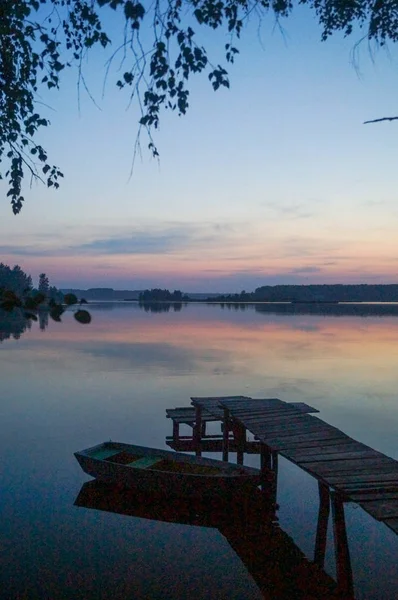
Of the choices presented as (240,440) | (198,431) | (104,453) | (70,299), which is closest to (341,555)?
(240,440)

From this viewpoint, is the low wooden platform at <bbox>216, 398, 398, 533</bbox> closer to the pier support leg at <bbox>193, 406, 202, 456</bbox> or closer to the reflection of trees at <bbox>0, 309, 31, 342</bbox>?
the pier support leg at <bbox>193, 406, 202, 456</bbox>

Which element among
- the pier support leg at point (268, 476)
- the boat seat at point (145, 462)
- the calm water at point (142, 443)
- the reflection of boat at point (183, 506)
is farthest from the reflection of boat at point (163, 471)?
the calm water at point (142, 443)

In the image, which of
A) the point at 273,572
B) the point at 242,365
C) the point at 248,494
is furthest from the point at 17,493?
the point at 242,365

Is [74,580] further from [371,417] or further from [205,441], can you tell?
[371,417]

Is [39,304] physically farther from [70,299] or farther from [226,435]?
[226,435]

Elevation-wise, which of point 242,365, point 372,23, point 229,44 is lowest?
point 242,365

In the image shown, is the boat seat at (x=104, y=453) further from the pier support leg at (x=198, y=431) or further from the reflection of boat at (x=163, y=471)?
the pier support leg at (x=198, y=431)

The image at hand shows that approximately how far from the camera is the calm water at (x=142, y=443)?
38.7 ft

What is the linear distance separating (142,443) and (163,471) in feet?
26.9

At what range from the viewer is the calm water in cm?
1180

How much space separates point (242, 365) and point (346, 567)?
3815 cm

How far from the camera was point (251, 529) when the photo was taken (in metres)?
14.4

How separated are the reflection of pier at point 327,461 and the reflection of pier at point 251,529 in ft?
1.84

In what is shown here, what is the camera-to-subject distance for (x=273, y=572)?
12.0 meters
